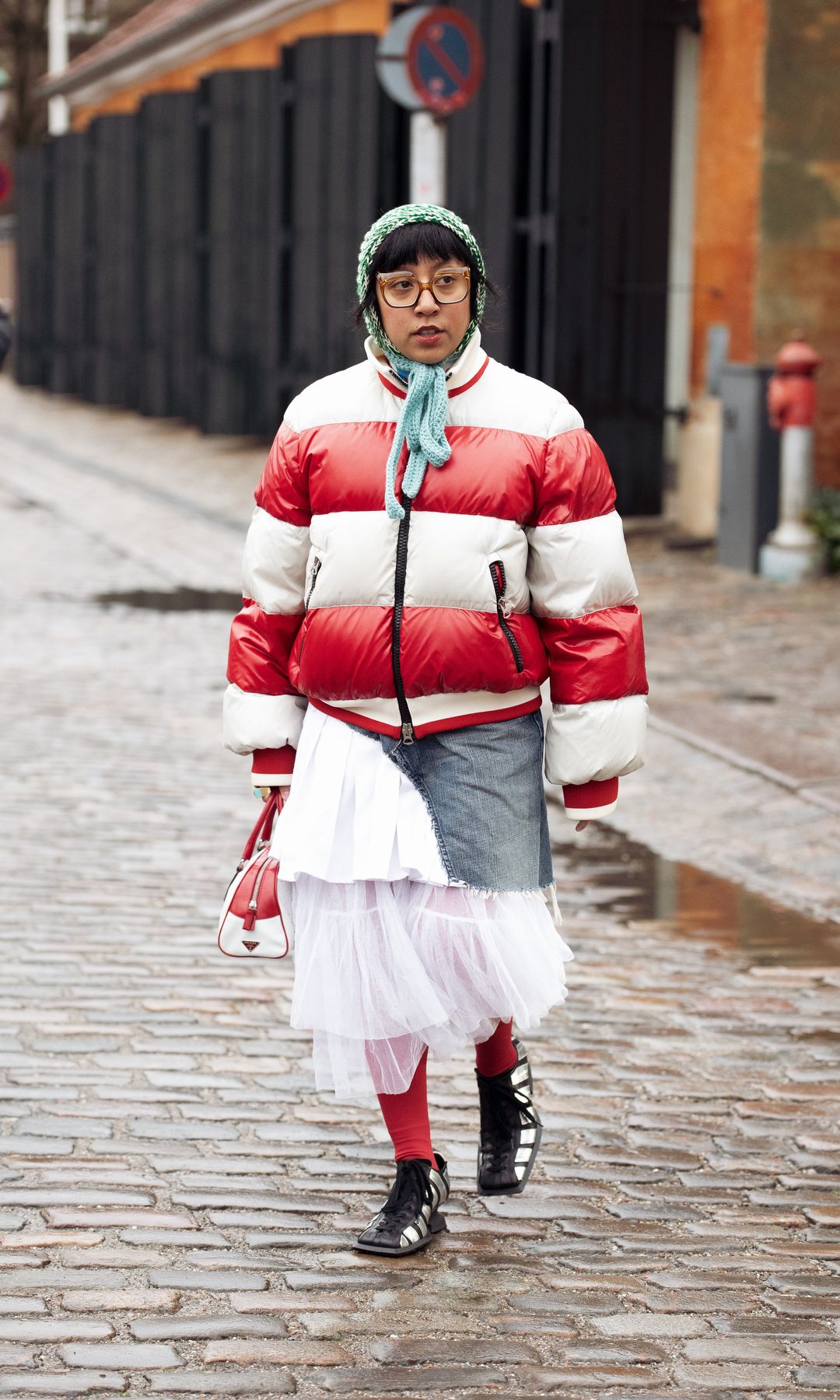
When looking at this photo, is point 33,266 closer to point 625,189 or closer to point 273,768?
A: point 625,189

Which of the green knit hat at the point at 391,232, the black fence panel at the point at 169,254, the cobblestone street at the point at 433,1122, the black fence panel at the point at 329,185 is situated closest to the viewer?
the cobblestone street at the point at 433,1122

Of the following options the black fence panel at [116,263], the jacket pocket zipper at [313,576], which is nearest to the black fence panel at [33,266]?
the black fence panel at [116,263]

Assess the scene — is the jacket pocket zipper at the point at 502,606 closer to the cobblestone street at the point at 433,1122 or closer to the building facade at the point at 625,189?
the cobblestone street at the point at 433,1122

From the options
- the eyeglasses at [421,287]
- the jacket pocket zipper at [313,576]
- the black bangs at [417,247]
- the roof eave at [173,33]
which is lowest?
the jacket pocket zipper at [313,576]

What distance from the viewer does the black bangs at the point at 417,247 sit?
Result: 3537mm

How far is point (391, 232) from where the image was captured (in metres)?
3.57

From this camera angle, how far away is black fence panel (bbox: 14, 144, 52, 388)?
2709cm

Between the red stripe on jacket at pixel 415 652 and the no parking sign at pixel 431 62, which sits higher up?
the no parking sign at pixel 431 62

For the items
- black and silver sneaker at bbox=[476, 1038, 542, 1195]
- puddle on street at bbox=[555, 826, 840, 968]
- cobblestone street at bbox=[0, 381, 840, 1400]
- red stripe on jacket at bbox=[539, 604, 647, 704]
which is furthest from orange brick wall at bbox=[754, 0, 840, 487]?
red stripe on jacket at bbox=[539, 604, 647, 704]

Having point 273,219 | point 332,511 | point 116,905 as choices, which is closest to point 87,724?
point 116,905

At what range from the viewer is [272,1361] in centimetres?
324

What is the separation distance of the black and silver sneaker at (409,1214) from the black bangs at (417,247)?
1.58m

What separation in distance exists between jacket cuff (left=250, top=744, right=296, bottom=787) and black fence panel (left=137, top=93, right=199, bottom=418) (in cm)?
1844

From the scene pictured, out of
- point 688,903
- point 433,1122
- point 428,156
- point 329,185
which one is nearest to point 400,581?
point 433,1122
